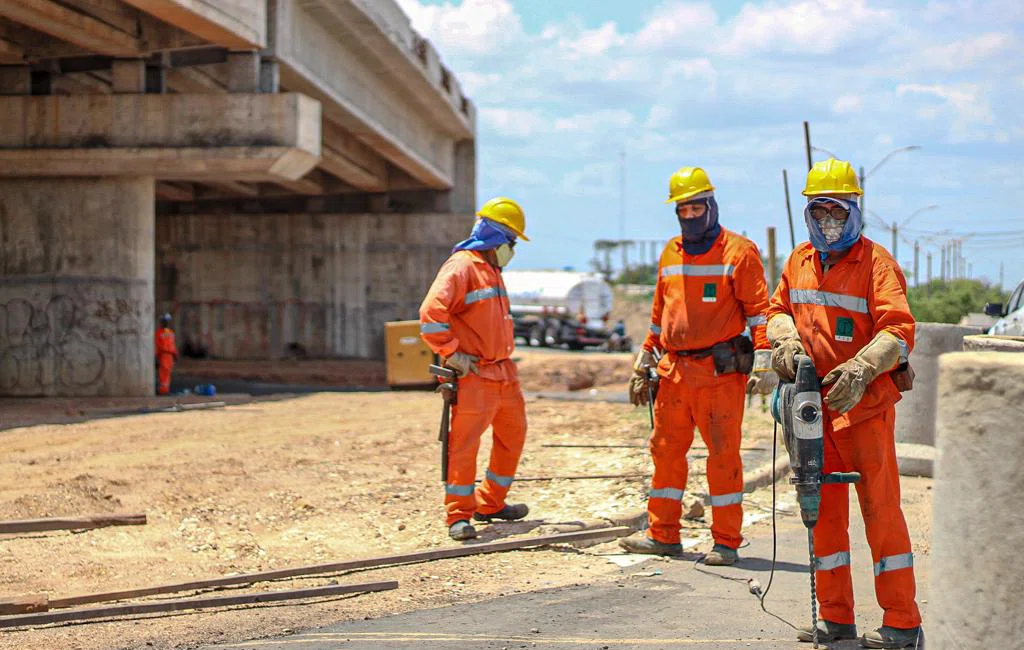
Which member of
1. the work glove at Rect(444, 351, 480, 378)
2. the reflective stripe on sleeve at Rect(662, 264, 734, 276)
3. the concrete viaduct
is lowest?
the work glove at Rect(444, 351, 480, 378)

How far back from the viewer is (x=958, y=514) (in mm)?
3305

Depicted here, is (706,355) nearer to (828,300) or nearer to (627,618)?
(828,300)

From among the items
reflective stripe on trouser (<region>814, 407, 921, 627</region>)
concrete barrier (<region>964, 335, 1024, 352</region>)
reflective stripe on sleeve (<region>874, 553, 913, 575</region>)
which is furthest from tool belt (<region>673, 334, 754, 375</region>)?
concrete barrier (<region>964, 335, 1024, 352</region>)

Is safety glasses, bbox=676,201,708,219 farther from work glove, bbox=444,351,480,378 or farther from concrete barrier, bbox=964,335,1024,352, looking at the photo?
concrete barrier, bbox=964,335,1024,352

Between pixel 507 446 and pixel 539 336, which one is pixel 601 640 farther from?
pixel 539 336

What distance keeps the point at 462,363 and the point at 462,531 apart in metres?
1.09

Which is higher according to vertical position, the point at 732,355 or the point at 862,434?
the point at 732,355

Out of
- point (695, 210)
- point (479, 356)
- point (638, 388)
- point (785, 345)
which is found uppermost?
point (695, 210)

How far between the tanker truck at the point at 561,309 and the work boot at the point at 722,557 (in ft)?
127

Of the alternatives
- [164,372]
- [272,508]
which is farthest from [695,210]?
[164,372]

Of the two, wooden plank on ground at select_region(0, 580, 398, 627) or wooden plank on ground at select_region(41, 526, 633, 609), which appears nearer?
wooden plank on ground at select_region(0, 580, 398, 627)

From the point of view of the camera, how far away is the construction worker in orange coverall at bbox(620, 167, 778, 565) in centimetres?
752

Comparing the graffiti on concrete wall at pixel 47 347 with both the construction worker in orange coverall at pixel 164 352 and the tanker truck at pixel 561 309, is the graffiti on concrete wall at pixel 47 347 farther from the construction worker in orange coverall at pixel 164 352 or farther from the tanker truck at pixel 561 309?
the tanker truck at pixel 561 309

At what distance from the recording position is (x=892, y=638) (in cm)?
553
